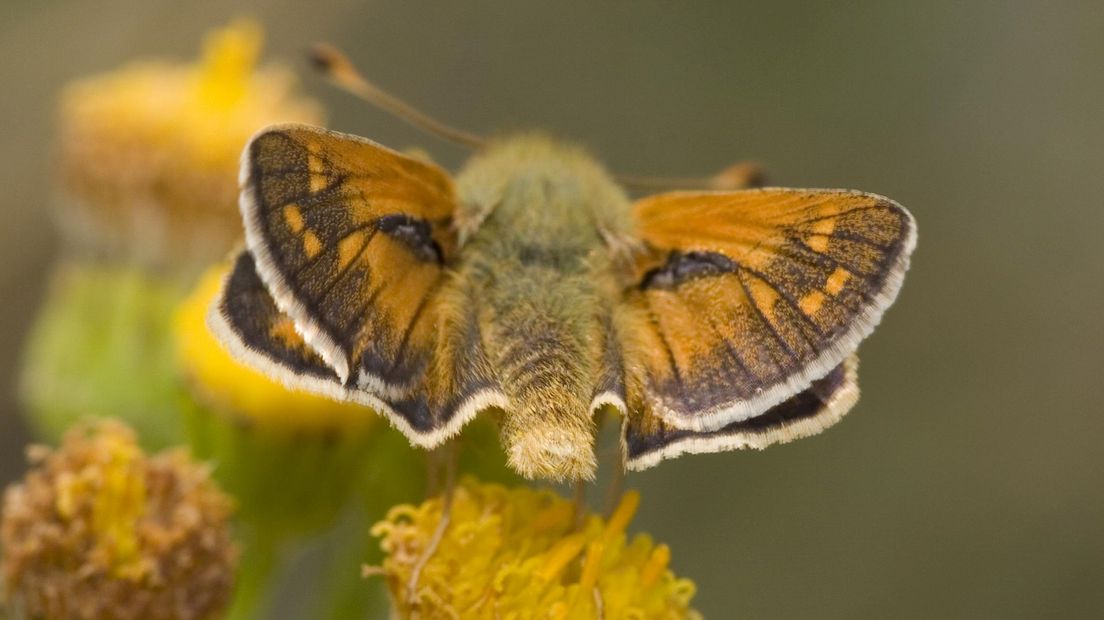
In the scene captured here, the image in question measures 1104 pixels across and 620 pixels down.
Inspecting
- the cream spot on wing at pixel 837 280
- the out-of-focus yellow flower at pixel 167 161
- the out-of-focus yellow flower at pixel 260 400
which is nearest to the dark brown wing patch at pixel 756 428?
the cream spot on wing at pixel 837 280

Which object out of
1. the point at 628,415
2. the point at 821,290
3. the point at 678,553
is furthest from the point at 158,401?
the point at 678,553

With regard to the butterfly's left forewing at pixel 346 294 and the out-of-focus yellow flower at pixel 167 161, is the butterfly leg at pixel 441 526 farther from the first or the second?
the out-of-focus yellow flower at pixel 167 161

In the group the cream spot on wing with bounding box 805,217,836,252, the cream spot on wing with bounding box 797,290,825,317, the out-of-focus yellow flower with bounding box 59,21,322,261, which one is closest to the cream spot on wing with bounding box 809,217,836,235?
the cream spot on wing with bounding box 805,217,836,252

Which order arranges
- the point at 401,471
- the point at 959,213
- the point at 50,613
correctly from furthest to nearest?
the point at 959,213
the point at 401,471
the point at 50,613

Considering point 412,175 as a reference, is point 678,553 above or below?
above

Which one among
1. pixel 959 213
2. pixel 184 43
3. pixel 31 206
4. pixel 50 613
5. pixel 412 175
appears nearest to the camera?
pixel 412 175

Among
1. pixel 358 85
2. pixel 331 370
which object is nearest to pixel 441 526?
pixel 331 370

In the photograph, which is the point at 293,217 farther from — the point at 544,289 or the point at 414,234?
the point at 544,289

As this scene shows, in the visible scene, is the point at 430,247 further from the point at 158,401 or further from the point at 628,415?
the point at 158,401
